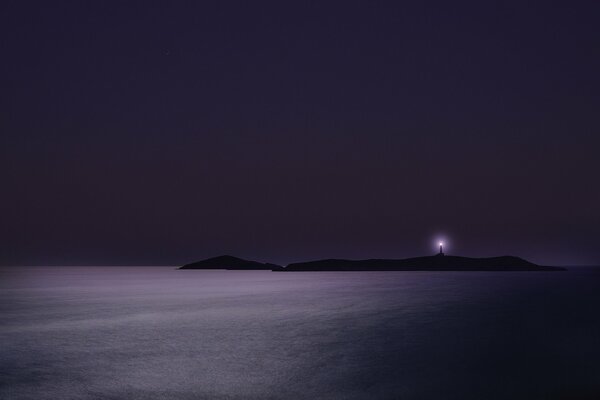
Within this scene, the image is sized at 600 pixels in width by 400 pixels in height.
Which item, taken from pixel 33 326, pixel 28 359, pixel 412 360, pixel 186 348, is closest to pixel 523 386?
pixel 412 360

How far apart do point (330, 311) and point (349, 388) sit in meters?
22.1

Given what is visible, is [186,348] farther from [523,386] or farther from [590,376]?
[590,376]

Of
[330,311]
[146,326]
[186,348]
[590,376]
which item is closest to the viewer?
[590,376]

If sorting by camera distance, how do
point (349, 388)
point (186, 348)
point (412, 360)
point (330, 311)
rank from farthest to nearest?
point (330, 311)
point (186, 348)
point (412, 360)
point (349, 388)

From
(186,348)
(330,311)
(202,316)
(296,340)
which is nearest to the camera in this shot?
(186,348)

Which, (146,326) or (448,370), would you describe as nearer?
(448,370)

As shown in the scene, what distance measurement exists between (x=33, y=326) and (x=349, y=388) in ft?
68.5

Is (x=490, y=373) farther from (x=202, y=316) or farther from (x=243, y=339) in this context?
(x=202, y=316)

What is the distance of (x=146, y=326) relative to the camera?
2548 cm

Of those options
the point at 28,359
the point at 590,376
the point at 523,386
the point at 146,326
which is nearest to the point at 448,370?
the point at 523,386

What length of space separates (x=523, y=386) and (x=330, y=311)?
22.1 meters

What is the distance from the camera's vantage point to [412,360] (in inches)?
637

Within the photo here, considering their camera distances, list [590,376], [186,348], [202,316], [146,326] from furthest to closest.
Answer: [202,316]
[146,326]
[186,348]
[590,376]

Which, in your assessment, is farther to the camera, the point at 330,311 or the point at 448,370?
the point at 330,311
